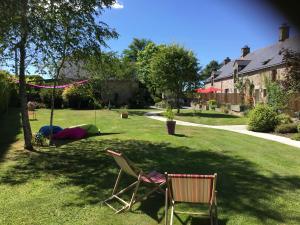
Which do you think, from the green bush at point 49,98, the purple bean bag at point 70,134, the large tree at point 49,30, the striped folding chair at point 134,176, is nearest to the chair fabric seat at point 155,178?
the striped folding chair at point 134,176

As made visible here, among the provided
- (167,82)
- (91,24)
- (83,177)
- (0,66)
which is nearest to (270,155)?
(83,177)

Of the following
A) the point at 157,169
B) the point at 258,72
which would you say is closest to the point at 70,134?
the point at 157,169

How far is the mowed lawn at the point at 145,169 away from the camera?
6.37 m

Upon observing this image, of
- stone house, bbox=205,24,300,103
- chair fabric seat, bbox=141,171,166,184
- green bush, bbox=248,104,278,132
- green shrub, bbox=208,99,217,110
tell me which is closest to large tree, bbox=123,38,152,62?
stone house, bbox=205,24,300,103

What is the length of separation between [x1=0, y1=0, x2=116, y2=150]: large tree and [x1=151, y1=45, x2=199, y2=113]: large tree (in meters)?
19.7

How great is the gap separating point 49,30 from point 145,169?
4.86 meters

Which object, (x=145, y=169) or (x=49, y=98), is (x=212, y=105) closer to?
(x=49, y=98)

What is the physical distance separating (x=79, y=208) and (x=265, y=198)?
331cm

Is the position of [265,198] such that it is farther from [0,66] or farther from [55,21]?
[0,66]

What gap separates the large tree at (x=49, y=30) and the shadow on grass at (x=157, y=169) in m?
2.24

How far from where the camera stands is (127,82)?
46.9 metres

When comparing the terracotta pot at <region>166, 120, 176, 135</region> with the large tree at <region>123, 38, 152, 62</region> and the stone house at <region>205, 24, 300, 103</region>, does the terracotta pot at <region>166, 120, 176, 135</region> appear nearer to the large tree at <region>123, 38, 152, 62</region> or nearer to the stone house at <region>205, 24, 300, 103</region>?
the stone house at <region>205, 24, 300, 103</region>

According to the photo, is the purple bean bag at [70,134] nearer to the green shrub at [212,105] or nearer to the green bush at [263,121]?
the green bush at [263,121]

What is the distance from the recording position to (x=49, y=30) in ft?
37.2
